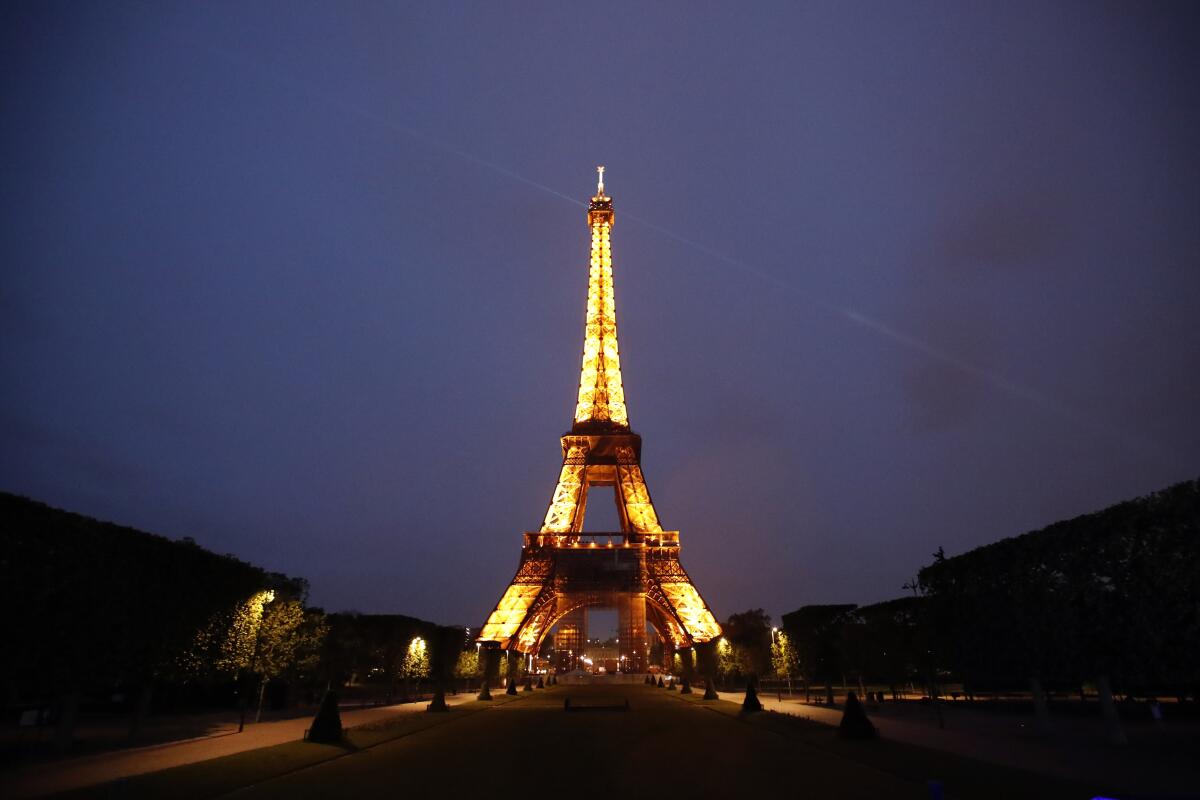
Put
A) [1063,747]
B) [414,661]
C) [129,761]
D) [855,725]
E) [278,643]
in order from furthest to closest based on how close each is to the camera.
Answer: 1. [414,661]
2. [278,643]
3. [855,725]
4. [1063,747]
5. [129,761]

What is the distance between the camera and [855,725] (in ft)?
56.5

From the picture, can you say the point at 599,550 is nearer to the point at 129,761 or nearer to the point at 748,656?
the point at 748,656

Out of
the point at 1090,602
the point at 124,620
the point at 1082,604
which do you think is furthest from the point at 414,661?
the point at 1090,602

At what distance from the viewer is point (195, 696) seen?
29859 mm

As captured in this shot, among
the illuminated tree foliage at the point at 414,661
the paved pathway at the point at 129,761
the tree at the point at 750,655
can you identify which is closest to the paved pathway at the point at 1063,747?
the paved pathway at the point at 129,761

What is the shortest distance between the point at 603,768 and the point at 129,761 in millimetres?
10320

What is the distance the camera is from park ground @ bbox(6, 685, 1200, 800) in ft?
36.2

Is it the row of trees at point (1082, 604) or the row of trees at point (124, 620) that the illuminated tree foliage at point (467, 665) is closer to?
the row of trees at point (124, 620)

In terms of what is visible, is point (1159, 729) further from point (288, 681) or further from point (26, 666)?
point (288, 681)

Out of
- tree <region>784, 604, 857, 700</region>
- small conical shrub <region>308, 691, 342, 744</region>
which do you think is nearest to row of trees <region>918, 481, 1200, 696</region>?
tree <region>784, 604, 857, 700</region>

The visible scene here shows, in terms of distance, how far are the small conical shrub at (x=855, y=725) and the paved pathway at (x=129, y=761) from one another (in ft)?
48.0

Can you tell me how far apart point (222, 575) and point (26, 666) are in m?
7.45

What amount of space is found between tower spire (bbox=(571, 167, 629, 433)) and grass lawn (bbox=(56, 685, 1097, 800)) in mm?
44741

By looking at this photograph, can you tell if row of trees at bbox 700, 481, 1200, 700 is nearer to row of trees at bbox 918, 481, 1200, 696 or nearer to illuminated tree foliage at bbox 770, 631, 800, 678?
row of trees at bbox 918, 481, 1200, 696
